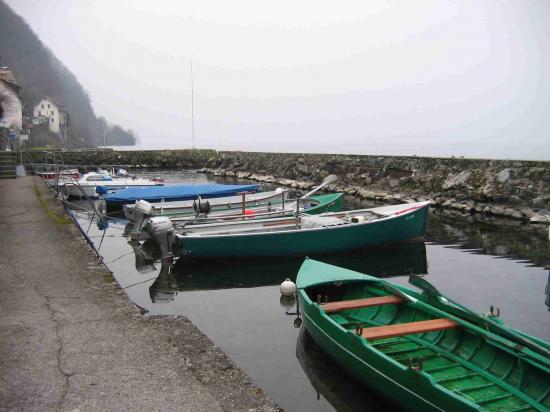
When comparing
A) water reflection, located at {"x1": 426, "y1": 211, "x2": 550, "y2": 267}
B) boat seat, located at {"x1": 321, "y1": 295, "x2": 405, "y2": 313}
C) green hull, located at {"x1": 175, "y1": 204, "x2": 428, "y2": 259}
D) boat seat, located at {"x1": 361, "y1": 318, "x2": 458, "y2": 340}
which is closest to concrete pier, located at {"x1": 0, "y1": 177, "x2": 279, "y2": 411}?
boat seat, located at {"x1": 361, "y1": 318, "x2": 458, "y2": 340}

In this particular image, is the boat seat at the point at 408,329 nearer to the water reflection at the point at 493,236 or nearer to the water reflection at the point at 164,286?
the water reflection at the point at 164,286

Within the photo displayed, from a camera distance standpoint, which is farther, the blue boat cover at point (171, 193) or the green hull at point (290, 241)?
the blue boat cover at point (171, 193)

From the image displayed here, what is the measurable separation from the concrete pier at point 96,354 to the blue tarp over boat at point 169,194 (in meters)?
11.3

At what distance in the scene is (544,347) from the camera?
5129 mm

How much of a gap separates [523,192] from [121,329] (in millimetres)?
19082

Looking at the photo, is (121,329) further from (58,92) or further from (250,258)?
(58,92)

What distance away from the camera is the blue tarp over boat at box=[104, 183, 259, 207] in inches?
788

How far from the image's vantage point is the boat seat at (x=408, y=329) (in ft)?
19.3

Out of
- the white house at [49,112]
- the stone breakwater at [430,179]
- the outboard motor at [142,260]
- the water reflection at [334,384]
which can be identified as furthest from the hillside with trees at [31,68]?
the water reflection at [334,384]

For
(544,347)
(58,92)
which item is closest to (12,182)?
(544,347)

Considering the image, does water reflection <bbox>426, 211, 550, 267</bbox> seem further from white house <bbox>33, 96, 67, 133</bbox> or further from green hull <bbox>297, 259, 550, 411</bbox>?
white house <bbox>33, 96, 67, 133</bbox>

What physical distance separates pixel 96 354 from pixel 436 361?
4.05 m

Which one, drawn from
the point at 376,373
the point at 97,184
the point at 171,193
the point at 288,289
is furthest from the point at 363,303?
the point at 97,184

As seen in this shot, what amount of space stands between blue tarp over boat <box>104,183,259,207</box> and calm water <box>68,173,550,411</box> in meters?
3.21
